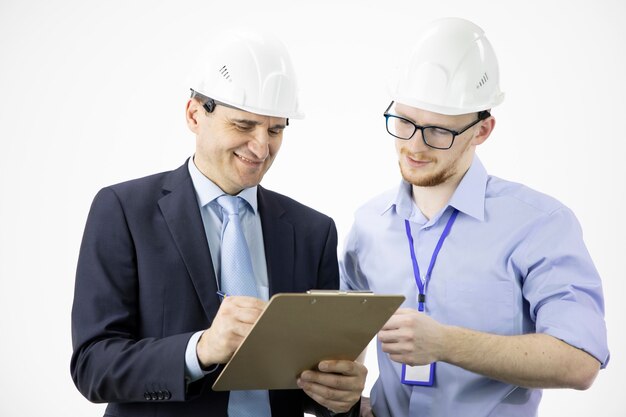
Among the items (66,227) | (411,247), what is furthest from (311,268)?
(66,227)

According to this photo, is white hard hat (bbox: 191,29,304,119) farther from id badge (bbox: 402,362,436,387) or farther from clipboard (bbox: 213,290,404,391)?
id badge (bbox: 402,362,436,387)

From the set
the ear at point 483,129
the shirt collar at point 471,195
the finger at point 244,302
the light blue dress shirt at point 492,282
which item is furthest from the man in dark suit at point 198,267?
the ear at point 483,129

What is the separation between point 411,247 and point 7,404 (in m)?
3.95

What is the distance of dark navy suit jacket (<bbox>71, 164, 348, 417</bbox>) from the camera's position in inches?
111

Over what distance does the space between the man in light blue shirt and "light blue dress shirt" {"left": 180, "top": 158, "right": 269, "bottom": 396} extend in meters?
0.56

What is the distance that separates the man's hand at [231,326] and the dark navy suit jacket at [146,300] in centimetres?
15

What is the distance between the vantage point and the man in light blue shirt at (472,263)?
3090 millimetres

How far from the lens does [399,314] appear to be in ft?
9.75

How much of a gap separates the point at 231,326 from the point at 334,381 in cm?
48

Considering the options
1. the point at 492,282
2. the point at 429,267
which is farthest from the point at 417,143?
the point at 492,282

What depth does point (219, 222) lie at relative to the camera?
321 cm

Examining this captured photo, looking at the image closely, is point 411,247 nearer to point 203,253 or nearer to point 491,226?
point 491,226

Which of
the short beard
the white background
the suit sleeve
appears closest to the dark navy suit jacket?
the suit sleeve

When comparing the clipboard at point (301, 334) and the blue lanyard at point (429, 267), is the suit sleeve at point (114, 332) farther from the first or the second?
the blue lanyard at point (429, 267)
